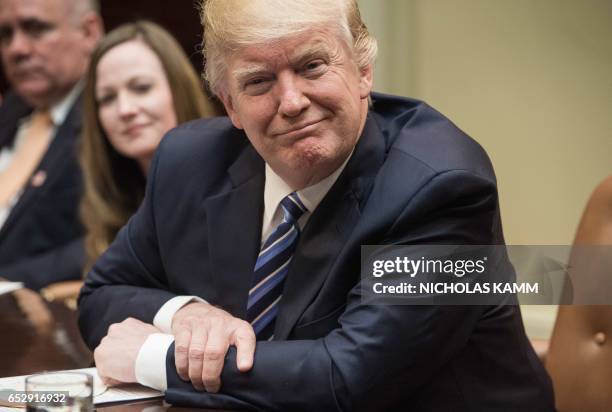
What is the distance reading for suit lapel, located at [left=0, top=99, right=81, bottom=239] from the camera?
3.77 meters

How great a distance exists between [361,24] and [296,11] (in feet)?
0.66

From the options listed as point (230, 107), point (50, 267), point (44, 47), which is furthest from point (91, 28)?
point (230, 107)

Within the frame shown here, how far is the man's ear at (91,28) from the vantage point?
4207 mm

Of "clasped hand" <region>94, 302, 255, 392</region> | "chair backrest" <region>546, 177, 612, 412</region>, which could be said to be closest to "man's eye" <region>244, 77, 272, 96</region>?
"clasped hand" <region>94, 302, 255, 392</region>

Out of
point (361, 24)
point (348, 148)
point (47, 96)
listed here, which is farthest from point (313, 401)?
point (47, 96)

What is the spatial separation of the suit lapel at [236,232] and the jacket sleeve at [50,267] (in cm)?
171

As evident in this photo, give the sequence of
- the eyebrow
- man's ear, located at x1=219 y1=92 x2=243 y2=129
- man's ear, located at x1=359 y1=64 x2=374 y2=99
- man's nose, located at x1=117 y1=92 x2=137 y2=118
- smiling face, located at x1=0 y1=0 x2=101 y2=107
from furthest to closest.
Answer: smiling face, located at x1=0 y1=0 x2=101 y2=107
man's nose, located at x1=117 y1=92 x2=137 y2=118
man's ear, located at x1=219 y1=92 x2=243 y2=129
man's ear, located at x1=359 y1=64 x2=374 y2=99
the eyebrow

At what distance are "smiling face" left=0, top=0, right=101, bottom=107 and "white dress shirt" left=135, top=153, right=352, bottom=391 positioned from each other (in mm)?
2448

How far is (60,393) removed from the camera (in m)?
1.39

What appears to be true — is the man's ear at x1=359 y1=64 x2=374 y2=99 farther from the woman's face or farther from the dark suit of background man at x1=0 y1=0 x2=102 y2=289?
the dark suit of background man at x1=0 y1=0 x2=102 y2=289

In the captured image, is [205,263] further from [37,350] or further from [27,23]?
[27,23]

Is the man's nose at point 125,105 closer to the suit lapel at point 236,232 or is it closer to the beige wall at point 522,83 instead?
the beige wall at point 522,83

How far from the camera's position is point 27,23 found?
415 centimetres

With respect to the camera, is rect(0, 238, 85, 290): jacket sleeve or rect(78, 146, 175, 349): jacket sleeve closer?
rect(78, 146, 175, 349): jacket sleeve
